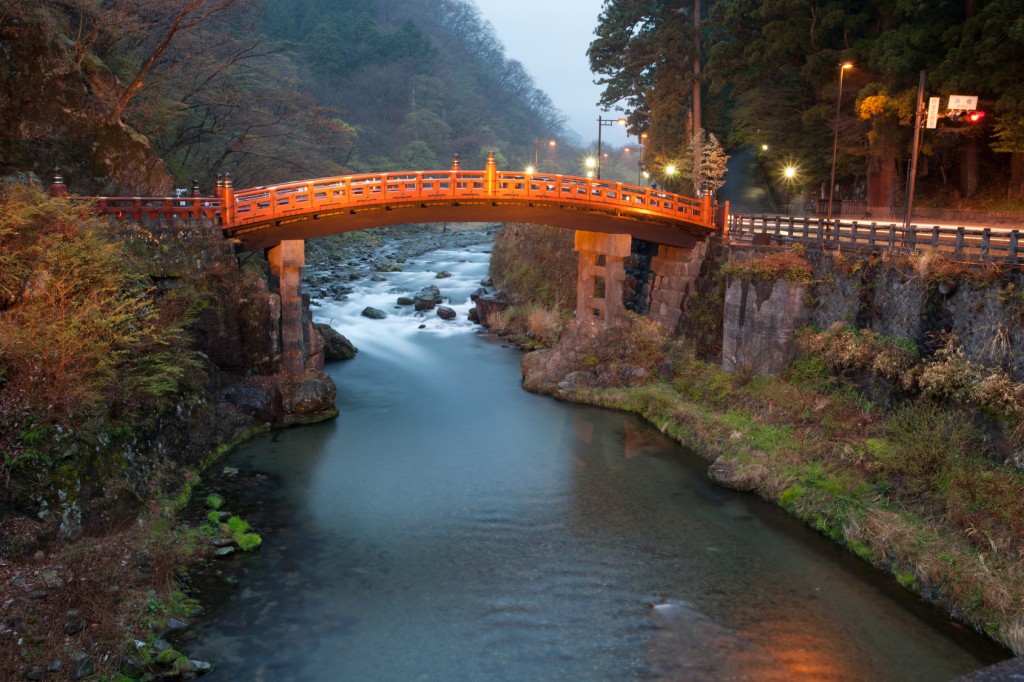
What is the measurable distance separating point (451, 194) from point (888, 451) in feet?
52.6

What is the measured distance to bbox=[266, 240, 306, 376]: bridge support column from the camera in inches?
1016

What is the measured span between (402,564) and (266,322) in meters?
11.9

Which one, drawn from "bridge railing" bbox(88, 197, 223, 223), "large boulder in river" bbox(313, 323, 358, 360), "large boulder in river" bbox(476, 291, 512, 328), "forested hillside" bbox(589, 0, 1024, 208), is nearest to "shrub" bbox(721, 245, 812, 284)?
"forested hillside" bbox(589, 0, 1024, 208)

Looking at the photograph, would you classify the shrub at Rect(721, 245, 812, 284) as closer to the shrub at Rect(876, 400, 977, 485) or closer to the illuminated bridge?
the illuminated bridge

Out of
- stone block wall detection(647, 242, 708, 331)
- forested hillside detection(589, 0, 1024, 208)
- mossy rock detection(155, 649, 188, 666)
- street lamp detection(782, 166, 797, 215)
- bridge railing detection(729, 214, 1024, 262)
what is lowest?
mossy rock detection(155, 649, 188, 666)

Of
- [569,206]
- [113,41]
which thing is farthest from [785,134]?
[113,41]

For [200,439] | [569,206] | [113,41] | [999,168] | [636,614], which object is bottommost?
[636,614]

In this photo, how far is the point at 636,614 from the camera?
46.7 feet

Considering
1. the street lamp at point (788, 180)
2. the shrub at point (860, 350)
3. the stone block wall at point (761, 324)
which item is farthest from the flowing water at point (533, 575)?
the street lamp at point (788, 180)

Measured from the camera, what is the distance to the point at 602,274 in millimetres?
30984

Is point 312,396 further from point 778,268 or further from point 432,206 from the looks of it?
point 778,268

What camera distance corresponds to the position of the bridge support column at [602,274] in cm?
3011

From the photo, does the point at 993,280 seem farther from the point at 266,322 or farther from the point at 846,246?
the point at 266,322

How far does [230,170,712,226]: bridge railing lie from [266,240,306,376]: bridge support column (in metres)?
1.75
